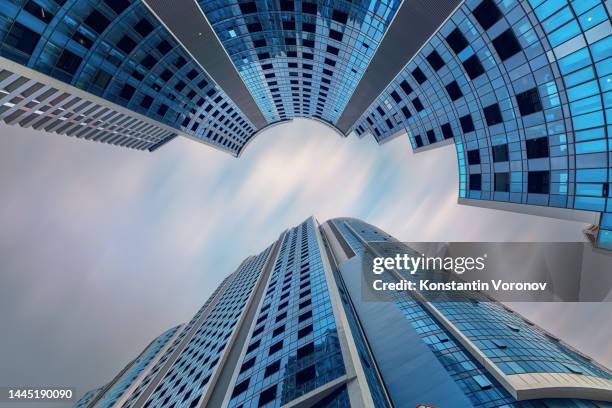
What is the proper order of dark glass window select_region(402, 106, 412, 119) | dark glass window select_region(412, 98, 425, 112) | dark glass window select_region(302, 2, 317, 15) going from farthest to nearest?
dark glass window select_region(402, 106, 412, 119) < dark glass window select_region(412, 98, 425, 112) < dark glass window select_region(302, 2, 317, 15)

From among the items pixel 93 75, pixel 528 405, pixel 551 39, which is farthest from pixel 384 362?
pixel 93 75

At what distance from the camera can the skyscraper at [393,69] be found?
24859mm

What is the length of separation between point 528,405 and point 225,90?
60.7 meters

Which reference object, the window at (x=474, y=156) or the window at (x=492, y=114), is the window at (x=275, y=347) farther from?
the window at (x=492, y=114)

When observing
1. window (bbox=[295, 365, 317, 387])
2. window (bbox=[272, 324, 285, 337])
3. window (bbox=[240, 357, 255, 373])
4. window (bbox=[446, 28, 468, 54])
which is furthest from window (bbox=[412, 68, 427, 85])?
window (bbox=[240, 357, 255, 373])

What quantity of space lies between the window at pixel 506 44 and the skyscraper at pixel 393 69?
0.35 ft

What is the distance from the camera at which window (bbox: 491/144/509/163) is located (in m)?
34.0

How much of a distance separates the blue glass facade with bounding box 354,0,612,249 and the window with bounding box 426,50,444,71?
0.42 ft

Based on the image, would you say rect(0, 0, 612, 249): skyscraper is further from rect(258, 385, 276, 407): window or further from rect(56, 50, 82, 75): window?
rect(258, 385, 276, 407): window

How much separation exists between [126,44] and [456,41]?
3638 centimetres

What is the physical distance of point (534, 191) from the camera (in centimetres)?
3158

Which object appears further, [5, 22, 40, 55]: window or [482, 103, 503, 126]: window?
[482, 103, 503, 126]: window

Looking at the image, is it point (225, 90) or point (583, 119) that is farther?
point (225, 90)

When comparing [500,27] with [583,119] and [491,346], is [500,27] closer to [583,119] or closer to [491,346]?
[583,119]
